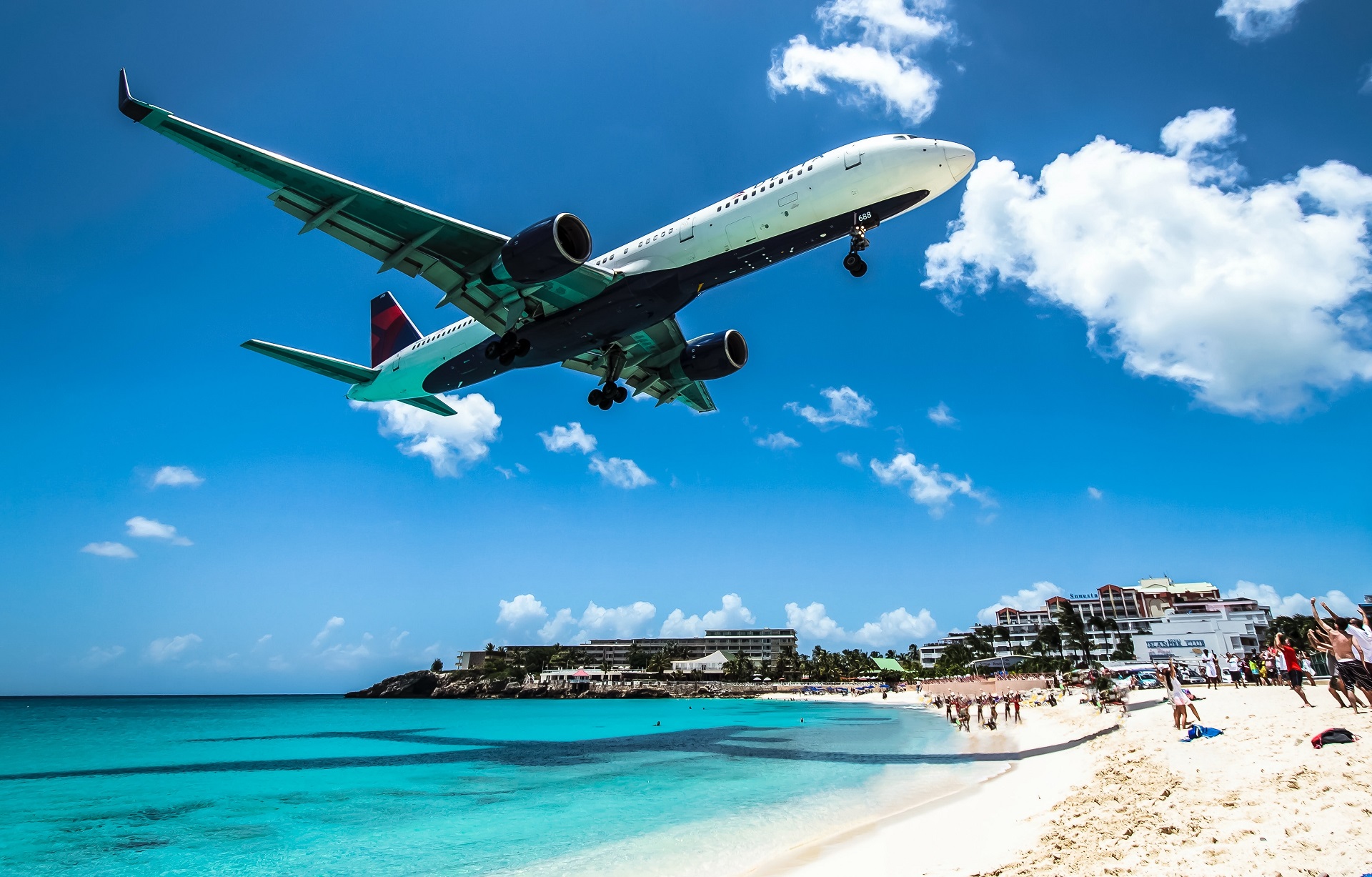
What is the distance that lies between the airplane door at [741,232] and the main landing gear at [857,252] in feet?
8.38

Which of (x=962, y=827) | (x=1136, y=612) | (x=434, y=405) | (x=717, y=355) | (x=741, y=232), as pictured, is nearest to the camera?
(x=962, y=827)

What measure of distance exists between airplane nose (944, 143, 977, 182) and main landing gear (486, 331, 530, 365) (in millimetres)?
12259

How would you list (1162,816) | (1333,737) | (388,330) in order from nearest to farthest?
1. (1162,816)
2. (1333,737)
3. (388,330)

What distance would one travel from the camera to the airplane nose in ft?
50.9

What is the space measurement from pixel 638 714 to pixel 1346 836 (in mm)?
87684

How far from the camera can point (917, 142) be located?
1576cm

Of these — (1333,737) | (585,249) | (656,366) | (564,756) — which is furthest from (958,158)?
(564,756)

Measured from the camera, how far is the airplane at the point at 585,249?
15.7m

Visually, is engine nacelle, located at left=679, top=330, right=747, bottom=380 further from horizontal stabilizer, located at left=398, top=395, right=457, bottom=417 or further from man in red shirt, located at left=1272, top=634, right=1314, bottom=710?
man in red shirt, located at left=1272, top=634, right=1314, bottom=710

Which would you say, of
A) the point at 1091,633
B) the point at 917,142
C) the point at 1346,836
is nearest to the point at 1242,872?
the point at 1346,836

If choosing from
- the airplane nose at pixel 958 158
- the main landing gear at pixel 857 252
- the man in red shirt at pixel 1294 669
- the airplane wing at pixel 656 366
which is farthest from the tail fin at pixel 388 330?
the man in red shirt at pixel 1294 669

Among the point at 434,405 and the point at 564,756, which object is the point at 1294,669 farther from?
the point at 564,756

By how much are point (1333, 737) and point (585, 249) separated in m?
17.4

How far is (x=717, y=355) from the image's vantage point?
2242 cm
